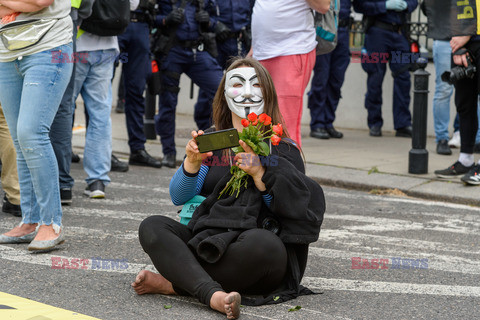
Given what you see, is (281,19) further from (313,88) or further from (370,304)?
(313,88)

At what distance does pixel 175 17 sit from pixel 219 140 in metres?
4.35

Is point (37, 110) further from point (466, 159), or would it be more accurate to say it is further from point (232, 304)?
point (466, 159)

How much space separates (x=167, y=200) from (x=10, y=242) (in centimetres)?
191

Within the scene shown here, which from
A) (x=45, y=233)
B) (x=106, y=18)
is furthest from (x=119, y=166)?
(x=45, y=233)

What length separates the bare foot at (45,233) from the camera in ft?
15.8

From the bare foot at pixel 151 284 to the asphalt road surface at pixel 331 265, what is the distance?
4cm

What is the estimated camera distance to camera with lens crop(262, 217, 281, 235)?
→ 3.99m

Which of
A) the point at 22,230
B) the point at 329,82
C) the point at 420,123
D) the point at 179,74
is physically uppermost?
the point at 179,74

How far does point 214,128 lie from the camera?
436 centimetres

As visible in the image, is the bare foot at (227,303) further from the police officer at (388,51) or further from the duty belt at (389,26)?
the duty belt at (389,26)

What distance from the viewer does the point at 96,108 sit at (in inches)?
270

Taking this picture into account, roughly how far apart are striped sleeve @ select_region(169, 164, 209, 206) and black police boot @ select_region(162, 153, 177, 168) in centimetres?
419

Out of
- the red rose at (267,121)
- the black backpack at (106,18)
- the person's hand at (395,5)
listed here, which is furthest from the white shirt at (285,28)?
the person's hand at (395,5)

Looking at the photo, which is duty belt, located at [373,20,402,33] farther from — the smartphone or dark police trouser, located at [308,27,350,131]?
the smartphone
